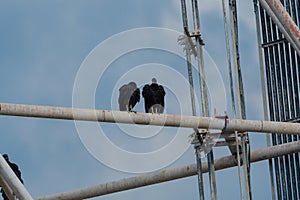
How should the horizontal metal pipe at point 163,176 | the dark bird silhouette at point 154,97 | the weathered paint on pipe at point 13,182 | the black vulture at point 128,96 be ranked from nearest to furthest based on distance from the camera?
the weathered paint on pipe at point 13,182, the black vulture at point 128,96, the horizontal metal pipe at point 163,176, the dark bird silhouette at point 154,97

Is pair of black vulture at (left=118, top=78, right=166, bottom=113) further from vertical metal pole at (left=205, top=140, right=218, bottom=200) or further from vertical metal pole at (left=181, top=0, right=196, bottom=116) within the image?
vertical metal pole at (left=205, top=140, right=218, bottom=200)

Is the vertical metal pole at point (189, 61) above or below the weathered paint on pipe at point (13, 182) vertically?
above

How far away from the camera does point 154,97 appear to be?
29234mm

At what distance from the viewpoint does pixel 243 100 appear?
28766 millimetres

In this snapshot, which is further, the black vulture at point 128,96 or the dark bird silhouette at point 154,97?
the dark bird silhouette at point 154,97

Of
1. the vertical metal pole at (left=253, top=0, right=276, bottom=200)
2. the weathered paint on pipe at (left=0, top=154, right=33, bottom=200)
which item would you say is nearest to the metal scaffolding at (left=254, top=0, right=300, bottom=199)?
the vertical metal pole at (left=253, top=0, right=276, bottom=200)

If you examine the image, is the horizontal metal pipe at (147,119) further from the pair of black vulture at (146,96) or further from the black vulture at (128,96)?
the pair of black vulture at (146,96)

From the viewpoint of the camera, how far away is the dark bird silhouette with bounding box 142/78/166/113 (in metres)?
29.0

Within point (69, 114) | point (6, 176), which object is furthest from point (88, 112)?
point (6, 176)

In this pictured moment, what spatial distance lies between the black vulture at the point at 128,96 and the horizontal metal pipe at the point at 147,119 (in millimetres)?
2248

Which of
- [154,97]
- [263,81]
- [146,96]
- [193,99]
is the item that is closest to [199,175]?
[193,99]

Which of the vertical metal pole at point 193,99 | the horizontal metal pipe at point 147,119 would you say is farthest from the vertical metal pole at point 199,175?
the horizontal metal pipe at point 147,119

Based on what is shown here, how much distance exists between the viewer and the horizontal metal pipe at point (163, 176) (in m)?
28.8

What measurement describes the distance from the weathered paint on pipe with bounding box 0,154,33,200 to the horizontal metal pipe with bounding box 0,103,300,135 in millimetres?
1459
